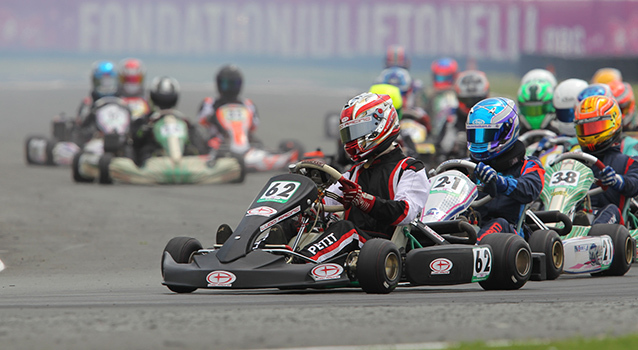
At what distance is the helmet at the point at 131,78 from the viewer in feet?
59.9

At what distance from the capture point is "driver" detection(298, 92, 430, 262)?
645 cm

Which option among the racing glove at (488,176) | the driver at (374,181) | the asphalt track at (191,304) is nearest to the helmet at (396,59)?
the asphalt track at (191,304)

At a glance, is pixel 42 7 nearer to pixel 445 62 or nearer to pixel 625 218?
pixel 445 62

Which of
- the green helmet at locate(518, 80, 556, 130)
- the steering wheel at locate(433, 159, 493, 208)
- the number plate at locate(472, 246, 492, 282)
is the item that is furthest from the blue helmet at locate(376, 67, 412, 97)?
the number plate at locate(472, 246, 492, 282)

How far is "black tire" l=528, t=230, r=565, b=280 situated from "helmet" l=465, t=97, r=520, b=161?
0.64 m

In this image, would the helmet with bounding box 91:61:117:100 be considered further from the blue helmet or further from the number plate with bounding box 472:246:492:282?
the number plate with bounding box 472:246:492:282

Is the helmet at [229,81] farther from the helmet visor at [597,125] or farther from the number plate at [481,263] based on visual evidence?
the number plate at [481,263]

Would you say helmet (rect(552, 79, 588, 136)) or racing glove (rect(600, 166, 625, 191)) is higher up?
helmet (rect(552, 79, 588, 136))

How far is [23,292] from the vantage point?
676 centimetres

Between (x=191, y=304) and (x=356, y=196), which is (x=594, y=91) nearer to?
(x=356, y=196)

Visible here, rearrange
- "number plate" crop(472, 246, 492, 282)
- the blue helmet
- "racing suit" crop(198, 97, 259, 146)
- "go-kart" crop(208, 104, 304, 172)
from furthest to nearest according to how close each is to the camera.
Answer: "racing suit" crop(198, 97, 259, 146)
"go-kart" crop(208, 104, 304, 172)
the blue helmet
"number plate" crop(472, 246, 492, 282)

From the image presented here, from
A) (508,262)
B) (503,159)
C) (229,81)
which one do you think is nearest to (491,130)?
(503,159)

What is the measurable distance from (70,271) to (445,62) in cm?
1339

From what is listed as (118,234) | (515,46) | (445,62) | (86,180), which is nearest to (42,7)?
(515,46)
